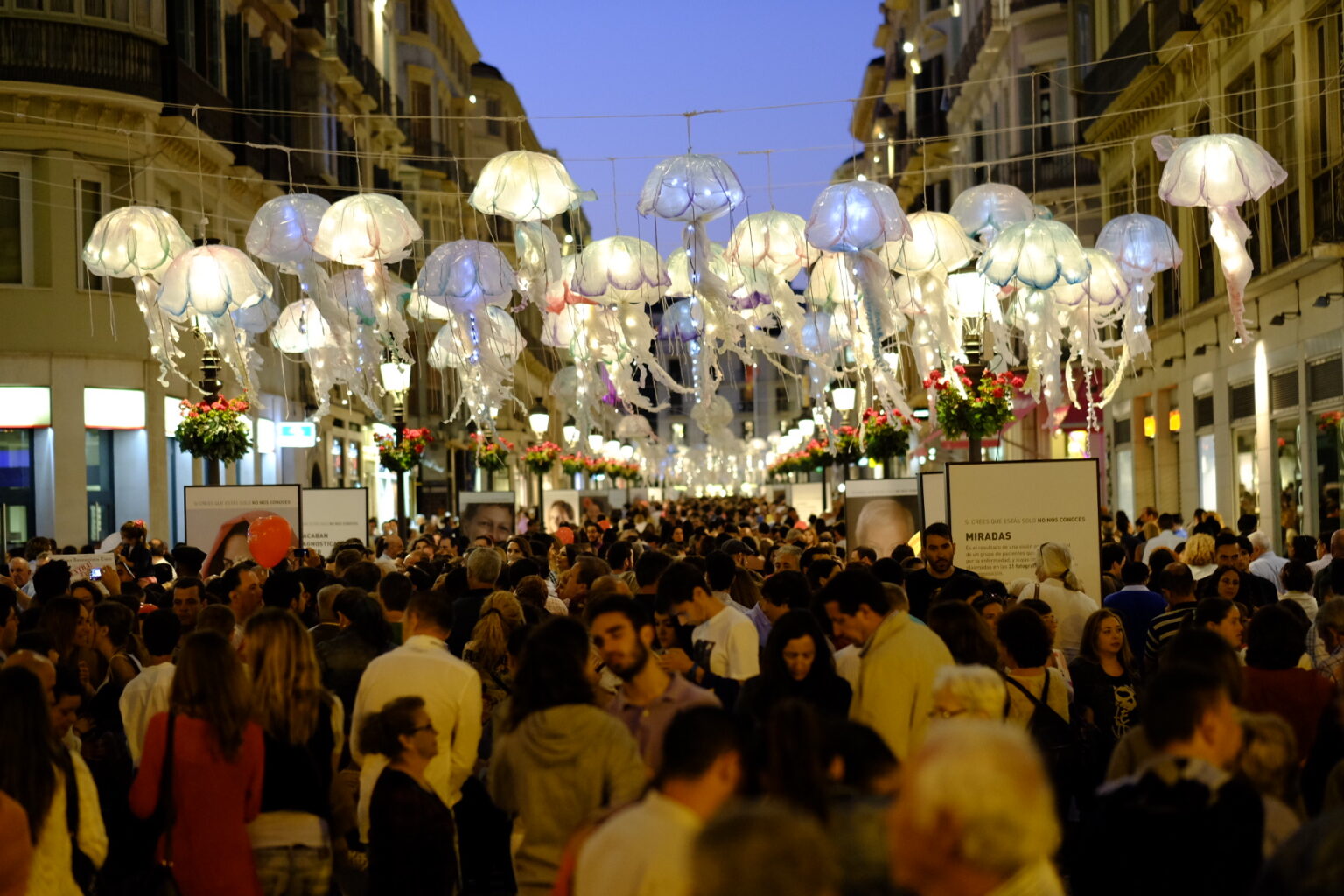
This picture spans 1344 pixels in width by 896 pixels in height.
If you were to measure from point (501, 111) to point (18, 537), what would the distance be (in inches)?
1979

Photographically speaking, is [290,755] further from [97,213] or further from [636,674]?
[97,213]

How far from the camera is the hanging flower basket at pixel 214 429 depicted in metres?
21.6

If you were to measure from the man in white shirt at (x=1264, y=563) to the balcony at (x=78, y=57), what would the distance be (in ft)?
63.1

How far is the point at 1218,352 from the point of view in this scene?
27.0 metres

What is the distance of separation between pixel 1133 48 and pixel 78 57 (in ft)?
55.9

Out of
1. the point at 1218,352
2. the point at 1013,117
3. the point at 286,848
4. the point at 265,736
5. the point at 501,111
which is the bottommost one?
the point at 286,848

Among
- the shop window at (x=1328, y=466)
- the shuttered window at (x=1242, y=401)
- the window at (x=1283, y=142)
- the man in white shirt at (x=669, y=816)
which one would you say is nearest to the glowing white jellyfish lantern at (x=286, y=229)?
the man in white shirt at (x=669, y=816)

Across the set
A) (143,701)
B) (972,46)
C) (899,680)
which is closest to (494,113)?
(972,46)

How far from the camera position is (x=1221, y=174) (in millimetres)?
13477

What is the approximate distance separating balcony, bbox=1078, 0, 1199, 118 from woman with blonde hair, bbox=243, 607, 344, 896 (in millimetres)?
20406

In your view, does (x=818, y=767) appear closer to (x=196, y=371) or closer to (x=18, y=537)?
(x=18, y=537)

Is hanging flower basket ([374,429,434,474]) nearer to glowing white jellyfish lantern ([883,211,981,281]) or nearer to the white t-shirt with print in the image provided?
glowing white jellyfish lantern ([883,211,981,281])

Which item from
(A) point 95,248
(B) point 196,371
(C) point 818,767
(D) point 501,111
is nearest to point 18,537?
(B) point 196,371

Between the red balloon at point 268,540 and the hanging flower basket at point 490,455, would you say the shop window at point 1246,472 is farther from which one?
the hanging flower basket at point 490,455
